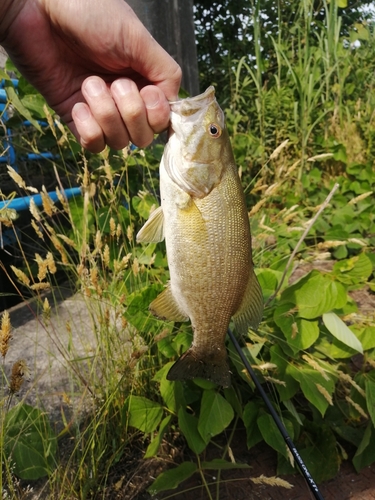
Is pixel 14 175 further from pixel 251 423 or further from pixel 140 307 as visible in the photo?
pixel 251 423

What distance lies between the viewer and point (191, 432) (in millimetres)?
1604

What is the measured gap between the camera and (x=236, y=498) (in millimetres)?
1642

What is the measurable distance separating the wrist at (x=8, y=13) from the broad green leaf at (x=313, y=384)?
1.55 metres

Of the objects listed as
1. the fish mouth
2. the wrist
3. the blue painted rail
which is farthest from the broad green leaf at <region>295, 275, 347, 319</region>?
the wrist

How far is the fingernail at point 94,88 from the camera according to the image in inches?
45.4

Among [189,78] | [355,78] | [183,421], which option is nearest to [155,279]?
[183,421]

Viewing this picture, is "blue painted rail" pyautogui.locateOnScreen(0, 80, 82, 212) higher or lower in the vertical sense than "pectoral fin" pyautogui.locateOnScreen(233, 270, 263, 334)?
higher

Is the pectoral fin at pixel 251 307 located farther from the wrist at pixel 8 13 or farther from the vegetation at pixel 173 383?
the wrist at pixel 8 13

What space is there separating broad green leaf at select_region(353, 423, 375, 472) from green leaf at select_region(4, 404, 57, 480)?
1.16 metres

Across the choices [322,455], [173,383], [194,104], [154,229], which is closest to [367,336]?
[322,455]

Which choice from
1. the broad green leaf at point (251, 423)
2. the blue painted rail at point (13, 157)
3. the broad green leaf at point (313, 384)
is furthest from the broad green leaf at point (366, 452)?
the blue painted rail at point (13, 157)

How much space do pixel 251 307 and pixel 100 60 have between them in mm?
892

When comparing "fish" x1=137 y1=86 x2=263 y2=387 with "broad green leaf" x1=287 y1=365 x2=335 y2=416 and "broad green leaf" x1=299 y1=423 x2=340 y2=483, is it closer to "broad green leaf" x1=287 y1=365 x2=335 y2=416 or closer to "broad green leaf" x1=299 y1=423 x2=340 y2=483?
"broad green leaf" x1=287 y1=365 x2=335 y2=416

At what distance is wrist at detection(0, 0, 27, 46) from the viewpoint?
1295 mm
